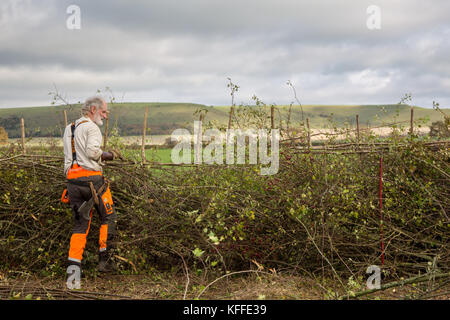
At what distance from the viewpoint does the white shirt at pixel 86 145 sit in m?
4.45

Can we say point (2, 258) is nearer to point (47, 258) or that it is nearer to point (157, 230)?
point (47, 258)

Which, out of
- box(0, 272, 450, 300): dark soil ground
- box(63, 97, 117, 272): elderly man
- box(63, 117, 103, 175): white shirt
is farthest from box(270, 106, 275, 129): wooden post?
box(63, 117, 103, 175): white shirt

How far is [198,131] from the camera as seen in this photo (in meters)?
6.70

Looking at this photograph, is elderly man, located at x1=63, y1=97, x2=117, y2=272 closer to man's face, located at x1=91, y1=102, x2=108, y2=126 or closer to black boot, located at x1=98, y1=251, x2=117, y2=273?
man's face, located at x1=91, y1=102, x2=108, y2=126

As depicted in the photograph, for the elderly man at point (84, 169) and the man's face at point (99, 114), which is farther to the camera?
the man's face at point (99, 114)

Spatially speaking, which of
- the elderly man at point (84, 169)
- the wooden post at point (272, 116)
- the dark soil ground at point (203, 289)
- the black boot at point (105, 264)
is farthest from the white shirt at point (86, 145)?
Answer: the wooden post at point (272, 116)

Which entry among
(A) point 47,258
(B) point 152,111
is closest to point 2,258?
(A) point 47,258

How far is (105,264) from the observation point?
4.87m

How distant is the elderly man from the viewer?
14.8 ft

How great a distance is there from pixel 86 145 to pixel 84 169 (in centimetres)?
29

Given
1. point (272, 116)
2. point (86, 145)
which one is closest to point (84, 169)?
point (86, 145)

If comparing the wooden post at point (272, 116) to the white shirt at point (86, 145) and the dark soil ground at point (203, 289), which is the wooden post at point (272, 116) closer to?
the dark soil ground at point (203, 289)

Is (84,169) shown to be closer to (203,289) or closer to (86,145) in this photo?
(86,145)

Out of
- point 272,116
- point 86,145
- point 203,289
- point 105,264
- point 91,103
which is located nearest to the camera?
point 203,289
